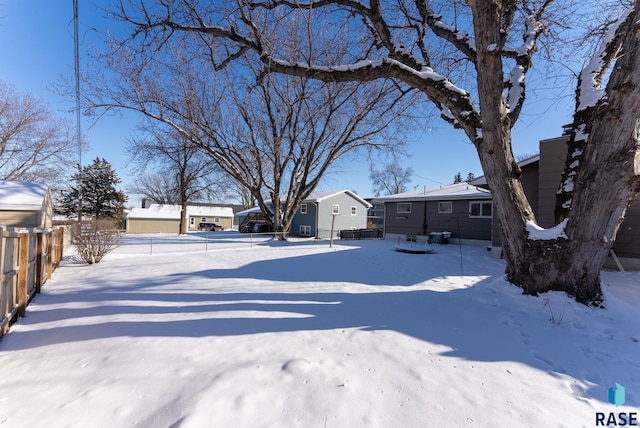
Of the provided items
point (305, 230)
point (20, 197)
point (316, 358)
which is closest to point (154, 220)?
point (305, 230)

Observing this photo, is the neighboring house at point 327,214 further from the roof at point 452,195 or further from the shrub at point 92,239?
the shrub at point 92,239

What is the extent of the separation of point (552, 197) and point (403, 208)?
864 centimetres

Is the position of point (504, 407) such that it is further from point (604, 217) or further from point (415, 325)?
point (604, 217)

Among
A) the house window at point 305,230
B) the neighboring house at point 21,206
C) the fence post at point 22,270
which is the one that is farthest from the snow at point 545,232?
the house window at point 305,230

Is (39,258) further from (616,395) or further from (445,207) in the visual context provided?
(445,207)

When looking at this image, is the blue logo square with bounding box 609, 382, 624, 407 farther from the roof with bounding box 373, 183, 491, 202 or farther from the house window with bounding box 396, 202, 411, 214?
the house window with bounding box 396, 202, 411, 214

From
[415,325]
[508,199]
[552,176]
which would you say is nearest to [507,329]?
[415,325]

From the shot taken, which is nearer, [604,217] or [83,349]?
[83,349]

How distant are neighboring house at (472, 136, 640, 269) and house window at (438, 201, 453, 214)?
4.37m

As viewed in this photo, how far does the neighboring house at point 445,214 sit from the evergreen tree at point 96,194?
2837 centimetres

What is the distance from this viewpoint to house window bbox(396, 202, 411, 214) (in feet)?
54.0

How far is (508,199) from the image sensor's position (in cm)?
416

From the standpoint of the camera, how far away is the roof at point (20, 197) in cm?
867

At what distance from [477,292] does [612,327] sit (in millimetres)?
1594
